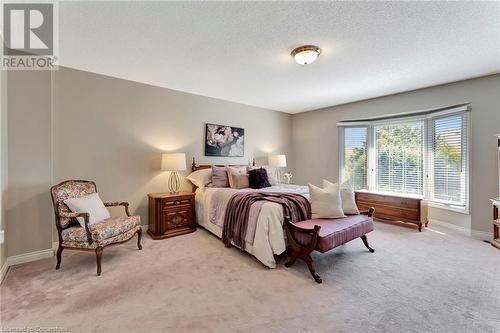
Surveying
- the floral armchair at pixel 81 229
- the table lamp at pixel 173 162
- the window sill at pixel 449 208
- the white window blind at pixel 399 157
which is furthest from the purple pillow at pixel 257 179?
the window sill at pixel 449 208

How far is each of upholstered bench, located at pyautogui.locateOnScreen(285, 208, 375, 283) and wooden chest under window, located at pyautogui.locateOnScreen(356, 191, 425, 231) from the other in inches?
67.5

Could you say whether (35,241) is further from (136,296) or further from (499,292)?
(499,292)

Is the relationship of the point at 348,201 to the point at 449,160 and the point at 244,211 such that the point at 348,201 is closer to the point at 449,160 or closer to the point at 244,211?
Result: the point at 244,211

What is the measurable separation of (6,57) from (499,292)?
18.8 ft

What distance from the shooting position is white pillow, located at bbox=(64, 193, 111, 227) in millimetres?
2496

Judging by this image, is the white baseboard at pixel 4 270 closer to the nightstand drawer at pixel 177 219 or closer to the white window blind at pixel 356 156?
the nightstand drawer at pixel 177 219

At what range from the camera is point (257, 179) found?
404cm

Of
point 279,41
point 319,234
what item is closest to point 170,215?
point 319,234

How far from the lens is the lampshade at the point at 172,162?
11.8 feet

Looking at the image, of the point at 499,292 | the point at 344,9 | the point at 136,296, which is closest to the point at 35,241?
the point at 136,296

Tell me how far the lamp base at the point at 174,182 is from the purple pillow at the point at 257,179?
1376 millimetres
